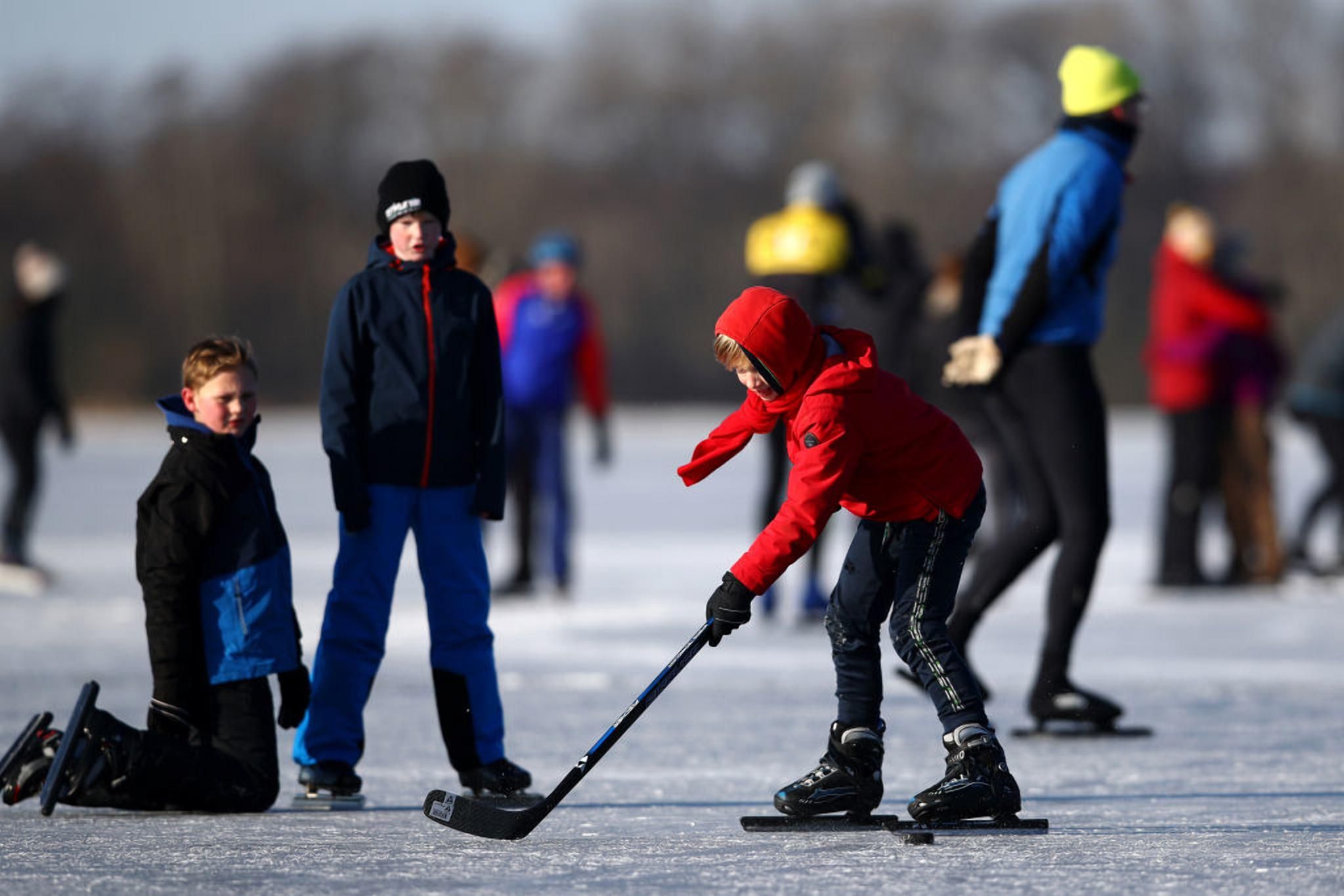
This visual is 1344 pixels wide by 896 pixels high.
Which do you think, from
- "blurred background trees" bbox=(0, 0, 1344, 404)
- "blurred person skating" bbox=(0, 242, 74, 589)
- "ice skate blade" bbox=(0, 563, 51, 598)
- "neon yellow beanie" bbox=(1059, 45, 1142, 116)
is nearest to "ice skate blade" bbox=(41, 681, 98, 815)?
"neon yellow beanie" bbox=(1059, 45, 1142, 116)

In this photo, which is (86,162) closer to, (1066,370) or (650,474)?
(650,474)

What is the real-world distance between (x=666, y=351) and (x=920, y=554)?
39625mm

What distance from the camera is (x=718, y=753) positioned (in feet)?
16.3

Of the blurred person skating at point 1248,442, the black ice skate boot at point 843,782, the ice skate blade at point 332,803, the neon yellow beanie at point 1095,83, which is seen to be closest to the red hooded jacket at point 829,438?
the black ice skate boot at point 843,782

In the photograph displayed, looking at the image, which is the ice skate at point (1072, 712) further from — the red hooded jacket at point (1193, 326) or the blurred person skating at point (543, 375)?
the red hooded jacket at point (1193, 326)

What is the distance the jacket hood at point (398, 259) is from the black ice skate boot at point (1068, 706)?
6.53 feet

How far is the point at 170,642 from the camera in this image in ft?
13.4

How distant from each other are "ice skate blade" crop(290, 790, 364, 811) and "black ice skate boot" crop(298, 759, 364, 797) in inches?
0.6

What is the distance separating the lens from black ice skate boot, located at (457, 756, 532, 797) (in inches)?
168

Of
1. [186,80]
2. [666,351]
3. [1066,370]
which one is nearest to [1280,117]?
[666,351]

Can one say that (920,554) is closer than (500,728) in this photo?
Yes

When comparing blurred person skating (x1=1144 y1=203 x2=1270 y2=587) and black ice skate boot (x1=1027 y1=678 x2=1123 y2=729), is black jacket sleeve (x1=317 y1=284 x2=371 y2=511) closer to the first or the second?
black ice skate boot (x1=1027 y1=678 x2=1123 y2=729)

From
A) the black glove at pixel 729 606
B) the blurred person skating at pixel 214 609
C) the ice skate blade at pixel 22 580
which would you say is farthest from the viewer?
the ice skate blade at pixel 22 580

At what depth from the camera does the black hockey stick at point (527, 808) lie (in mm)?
3715
